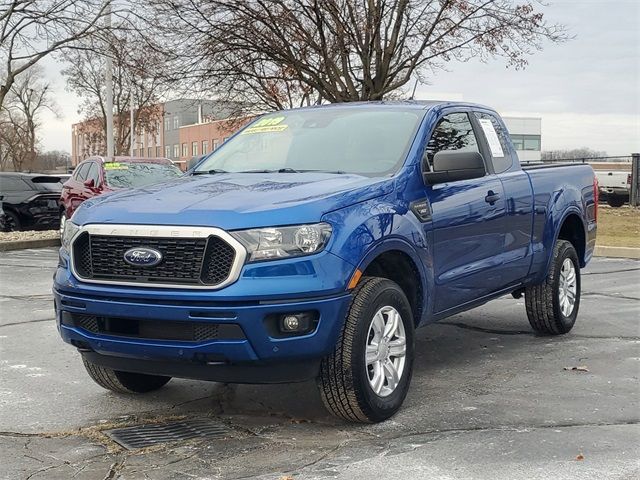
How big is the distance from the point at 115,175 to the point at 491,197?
9714mm

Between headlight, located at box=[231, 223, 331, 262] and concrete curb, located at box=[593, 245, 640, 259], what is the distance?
10164mm

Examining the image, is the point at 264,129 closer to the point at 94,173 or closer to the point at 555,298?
the point at 555,298

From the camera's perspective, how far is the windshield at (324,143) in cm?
531

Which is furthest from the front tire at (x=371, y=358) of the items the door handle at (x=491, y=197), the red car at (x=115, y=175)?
the red car at (x=115, y=175)

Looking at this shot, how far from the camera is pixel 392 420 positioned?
4.69m

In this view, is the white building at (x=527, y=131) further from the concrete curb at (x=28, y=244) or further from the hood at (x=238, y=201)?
the hood at (x=238, y=201)

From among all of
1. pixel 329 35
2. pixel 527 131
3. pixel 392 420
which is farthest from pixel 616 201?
pixel 527 131

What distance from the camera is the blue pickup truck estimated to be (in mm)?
4090

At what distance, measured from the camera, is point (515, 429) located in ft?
14.8

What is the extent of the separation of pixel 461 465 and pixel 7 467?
86.7 inches

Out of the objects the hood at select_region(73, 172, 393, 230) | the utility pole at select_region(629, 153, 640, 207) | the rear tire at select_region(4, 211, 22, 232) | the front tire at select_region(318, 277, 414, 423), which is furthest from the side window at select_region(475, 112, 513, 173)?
the utility pole at select_region(629, 153, 640, 207)

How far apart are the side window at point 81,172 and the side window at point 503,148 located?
33.2ft

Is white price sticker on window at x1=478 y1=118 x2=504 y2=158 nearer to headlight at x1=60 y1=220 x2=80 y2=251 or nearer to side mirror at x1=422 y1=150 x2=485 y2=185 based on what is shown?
side mirror at x1=422 y1=150 x2=485 y2=185

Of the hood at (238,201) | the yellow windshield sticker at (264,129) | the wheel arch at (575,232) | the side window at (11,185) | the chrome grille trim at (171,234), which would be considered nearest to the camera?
the chrome grille trim at (171,234)
